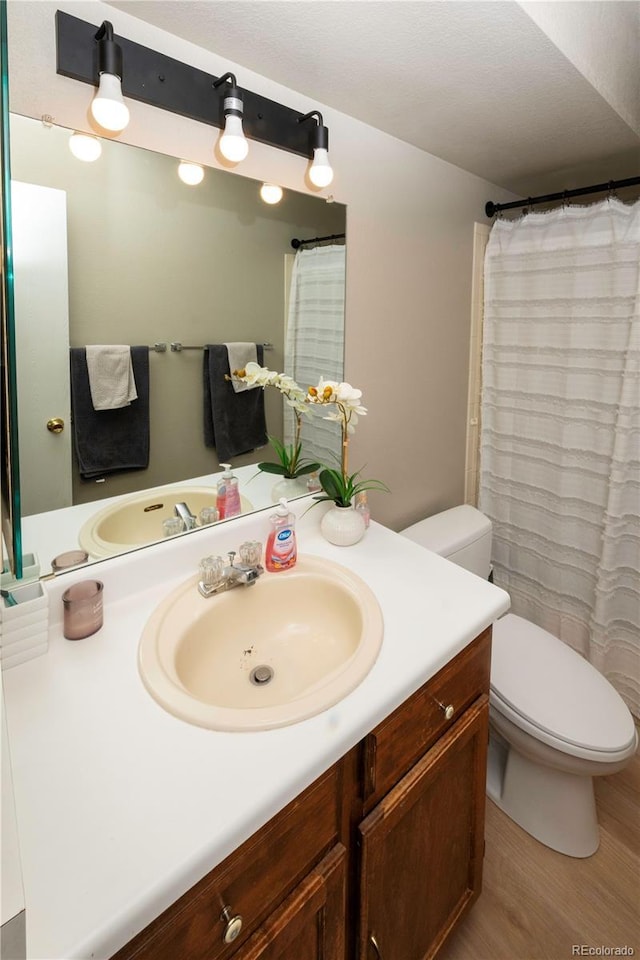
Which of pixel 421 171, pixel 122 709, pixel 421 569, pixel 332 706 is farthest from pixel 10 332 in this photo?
pixel 421 171

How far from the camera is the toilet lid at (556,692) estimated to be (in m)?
1.25

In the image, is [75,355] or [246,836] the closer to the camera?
[246,836]

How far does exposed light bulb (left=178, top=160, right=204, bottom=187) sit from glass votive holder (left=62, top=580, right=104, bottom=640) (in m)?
0.93

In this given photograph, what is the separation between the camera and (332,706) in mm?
741

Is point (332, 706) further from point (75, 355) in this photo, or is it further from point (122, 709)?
point (75, 355)

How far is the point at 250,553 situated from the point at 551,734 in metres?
0.95

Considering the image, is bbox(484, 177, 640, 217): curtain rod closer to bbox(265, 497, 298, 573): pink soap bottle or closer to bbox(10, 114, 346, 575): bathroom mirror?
bbox(10, 114, 346, 575): bathroom mirror

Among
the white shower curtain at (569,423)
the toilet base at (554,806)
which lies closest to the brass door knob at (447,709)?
the toilet base at (554,806)

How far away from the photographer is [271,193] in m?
1.22

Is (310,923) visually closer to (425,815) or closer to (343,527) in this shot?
(425,815)

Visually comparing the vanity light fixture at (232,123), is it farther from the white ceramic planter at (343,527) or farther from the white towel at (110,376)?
the white ceramic planter at (343,527)

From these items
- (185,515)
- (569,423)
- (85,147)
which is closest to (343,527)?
(185,515)

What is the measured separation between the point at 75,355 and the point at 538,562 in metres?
1.90

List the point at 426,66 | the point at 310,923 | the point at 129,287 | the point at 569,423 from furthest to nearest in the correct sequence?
the point at 569,423
the point at 426,66
the point at 129,287
the point at 310,923
